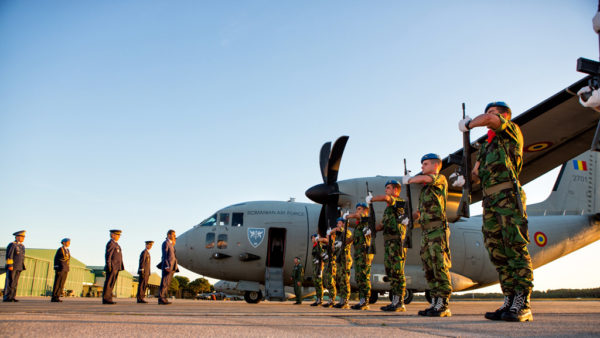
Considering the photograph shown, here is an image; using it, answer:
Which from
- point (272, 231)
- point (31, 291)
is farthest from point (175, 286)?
point (272, 231)

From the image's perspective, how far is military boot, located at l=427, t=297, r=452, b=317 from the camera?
473 cm

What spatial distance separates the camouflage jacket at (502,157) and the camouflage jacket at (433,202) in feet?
3.48

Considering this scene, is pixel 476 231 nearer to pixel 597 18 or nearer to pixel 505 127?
pixel 505 127

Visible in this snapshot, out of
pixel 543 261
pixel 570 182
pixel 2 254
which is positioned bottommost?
pixel 2 254

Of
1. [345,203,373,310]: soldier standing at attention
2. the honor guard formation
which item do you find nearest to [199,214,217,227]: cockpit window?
the honor guard formation

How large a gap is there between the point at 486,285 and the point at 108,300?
1153cm

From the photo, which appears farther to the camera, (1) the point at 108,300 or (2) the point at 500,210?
(1) the point at 108,300

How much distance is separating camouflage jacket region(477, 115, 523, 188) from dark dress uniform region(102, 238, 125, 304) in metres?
8.70

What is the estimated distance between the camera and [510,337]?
2.35 m

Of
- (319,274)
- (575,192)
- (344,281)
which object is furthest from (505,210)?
(575,192)

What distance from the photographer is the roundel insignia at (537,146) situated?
985cm

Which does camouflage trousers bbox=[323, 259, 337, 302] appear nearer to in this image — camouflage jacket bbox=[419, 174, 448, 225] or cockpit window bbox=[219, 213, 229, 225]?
cockpit window bbox=[219, 213, 229, 225]

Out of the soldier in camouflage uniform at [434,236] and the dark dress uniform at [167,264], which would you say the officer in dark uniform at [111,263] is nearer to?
the dark dress uniform at [167,264]

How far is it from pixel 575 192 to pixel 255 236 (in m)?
12.8
